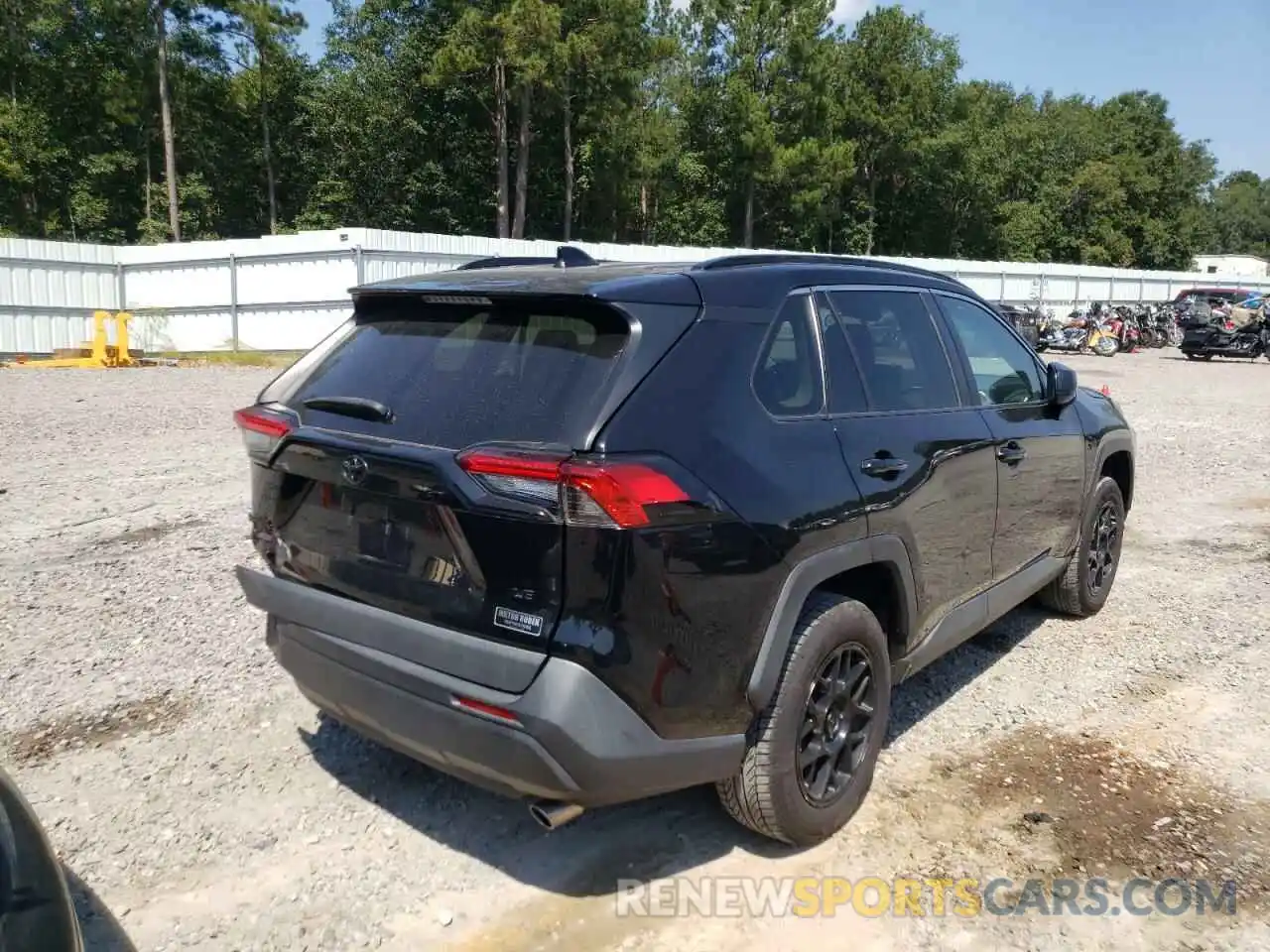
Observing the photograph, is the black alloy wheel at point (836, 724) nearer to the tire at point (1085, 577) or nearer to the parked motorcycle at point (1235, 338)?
the tire at point (1085, 577)

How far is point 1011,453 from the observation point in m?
4.10

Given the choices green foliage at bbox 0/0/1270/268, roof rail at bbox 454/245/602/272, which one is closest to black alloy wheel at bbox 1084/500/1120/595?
roof rail at bbox 454/245/602/272

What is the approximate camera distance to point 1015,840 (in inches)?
126

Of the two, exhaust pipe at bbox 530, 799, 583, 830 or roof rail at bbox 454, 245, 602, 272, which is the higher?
roof rail at bbox 454, 245, 602, 272

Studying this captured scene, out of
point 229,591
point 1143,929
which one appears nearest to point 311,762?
point 229,591

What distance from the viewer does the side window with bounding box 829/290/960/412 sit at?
3.45 meters

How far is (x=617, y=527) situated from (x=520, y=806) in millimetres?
1494

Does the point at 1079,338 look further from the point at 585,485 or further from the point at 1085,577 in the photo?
the point at 585,485

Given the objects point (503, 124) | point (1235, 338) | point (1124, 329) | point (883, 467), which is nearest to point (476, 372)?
point (883, 467)

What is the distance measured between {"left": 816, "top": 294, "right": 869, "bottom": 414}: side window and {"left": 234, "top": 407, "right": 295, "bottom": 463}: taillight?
1759mm

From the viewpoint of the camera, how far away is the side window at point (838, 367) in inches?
127

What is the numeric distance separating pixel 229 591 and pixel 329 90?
134 feet

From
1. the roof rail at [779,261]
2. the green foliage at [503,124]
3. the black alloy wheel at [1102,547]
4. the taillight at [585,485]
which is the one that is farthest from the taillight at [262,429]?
the green foliage at [503,124]

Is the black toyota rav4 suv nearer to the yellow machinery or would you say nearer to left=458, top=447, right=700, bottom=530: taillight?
left=458, top=447, right=700, bottom=530: taillight
